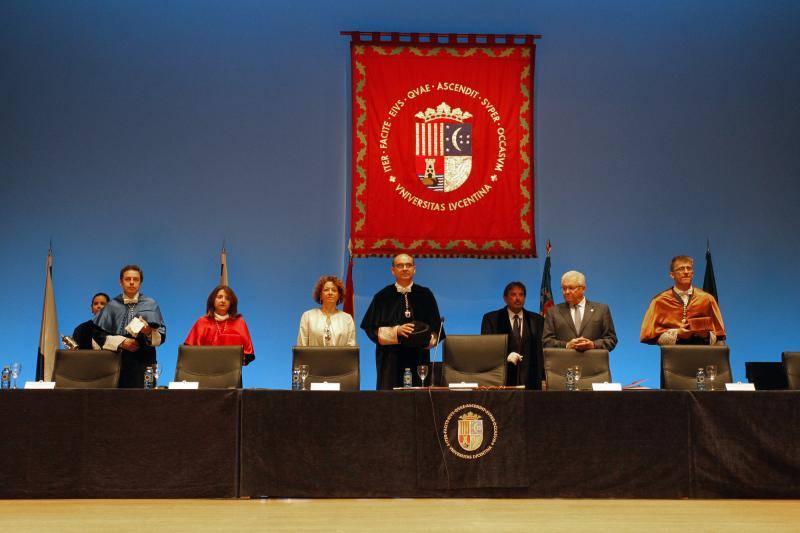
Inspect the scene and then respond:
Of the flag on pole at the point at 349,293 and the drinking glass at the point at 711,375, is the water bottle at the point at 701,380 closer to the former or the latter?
the drinking glass at the point at 711,375

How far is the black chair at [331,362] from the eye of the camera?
431cm

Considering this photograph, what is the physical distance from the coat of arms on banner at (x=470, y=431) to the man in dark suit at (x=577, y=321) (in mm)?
1044

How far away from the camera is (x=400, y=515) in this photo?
10.6ft

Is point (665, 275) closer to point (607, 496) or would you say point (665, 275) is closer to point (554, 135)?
point (554, 135)

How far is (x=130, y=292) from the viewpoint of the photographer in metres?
4.68

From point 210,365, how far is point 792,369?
2.95 meters

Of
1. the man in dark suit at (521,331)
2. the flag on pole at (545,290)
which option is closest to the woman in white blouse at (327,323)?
the man in dark suit at (521,331)

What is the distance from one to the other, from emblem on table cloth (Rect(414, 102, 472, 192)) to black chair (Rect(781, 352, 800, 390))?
270cm

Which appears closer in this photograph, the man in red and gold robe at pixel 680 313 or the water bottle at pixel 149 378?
the water bottle at pixel 149 378

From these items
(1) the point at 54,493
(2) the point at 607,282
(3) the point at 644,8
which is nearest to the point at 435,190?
(2) the point at 607,282

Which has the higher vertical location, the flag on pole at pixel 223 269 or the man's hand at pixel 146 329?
the flag on pole at pixel 223 269

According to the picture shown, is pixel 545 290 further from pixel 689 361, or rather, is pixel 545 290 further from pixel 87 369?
pixel 87 369

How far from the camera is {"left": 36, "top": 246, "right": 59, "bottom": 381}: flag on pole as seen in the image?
18.7 feet

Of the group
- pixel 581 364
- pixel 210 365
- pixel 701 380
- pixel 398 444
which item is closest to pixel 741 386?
pixel 701 380
